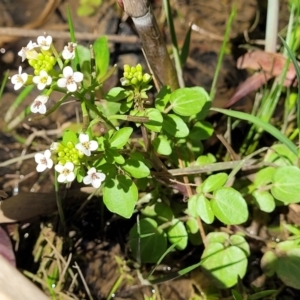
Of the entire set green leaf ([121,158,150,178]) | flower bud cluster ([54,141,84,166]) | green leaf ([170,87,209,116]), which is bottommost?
green leaf ([121,158,150,178])

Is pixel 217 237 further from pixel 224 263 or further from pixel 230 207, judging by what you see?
pixel 230 207

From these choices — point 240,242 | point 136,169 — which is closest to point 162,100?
point 136,169

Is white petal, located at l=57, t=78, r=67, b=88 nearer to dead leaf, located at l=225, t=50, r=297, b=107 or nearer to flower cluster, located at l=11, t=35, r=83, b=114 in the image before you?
flower cluster, located at l=11, t=35, r=83, b=114

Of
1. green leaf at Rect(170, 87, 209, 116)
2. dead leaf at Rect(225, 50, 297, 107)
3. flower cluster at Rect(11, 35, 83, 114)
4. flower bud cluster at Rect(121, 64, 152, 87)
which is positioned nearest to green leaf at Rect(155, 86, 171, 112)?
green leaf at Rect(170, 87, 209, 116)

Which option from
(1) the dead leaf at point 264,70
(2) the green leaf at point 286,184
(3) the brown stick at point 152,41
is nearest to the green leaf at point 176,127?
(3) the brown stick at point 152,41

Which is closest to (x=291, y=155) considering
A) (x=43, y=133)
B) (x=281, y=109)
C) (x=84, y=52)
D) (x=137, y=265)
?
(x=281, y=109)

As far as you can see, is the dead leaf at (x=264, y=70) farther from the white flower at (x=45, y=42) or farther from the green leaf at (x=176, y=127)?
the white flower at (x=45, y=42)

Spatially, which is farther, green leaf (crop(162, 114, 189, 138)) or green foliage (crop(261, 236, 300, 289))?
green foliage (crop(261, 236, 300, 289))
